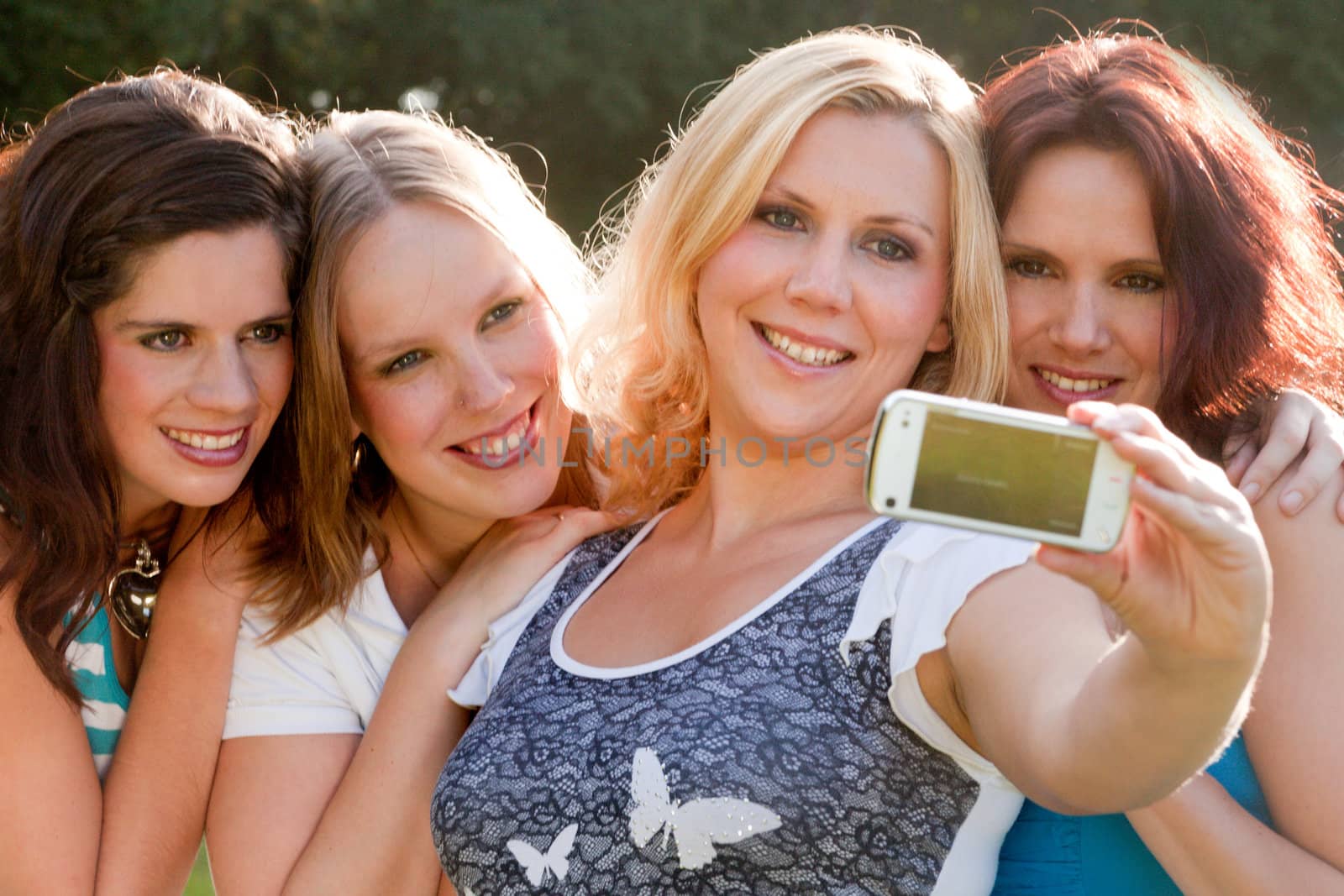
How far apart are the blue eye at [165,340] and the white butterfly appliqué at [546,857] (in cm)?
134

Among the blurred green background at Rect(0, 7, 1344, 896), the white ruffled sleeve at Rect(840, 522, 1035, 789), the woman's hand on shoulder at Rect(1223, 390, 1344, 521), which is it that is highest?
the woman's hand on shoulder at Rect(1223, 390, 1344, 521)

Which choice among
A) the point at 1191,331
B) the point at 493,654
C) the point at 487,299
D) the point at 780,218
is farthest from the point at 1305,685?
the point at 487,299

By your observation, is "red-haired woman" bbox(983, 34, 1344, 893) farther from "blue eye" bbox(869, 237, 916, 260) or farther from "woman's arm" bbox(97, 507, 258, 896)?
"woman's arm" bbox(97, 507, 258, 896)

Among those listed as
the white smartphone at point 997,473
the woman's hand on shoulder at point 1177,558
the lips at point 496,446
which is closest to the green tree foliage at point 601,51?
the lips at point 496,446

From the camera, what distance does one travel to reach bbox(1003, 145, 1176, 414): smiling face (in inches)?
106

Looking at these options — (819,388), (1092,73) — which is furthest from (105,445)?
(1092,73)

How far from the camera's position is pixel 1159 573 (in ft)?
4.88

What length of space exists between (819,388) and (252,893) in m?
1.50

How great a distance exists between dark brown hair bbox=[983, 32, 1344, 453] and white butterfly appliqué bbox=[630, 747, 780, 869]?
112 cm

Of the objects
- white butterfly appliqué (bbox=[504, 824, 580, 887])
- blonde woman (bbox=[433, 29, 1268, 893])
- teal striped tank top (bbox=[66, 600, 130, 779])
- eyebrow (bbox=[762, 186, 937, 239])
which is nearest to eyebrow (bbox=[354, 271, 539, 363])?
blonde woman (bbox=[433, 29, 1268, 893])

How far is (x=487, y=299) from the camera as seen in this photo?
311cm

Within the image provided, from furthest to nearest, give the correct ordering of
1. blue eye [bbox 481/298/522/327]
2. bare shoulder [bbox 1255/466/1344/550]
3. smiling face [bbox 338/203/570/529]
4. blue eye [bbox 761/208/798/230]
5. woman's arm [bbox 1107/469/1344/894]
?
blue eye [bbox 481/298/522/327]
smiling face [bbox 338/203/570/529]
blue eye [bbox 761/208/798/230]
bare shoulder [bbox 1255/466/1344/550]
woman's arm [bbox 1107/469/1344/894]

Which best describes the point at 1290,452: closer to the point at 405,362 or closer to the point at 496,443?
the point at 496,443

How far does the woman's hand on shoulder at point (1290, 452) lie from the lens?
2.40 m
